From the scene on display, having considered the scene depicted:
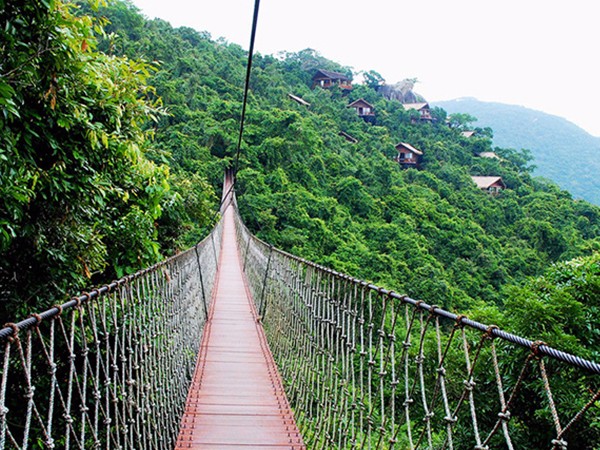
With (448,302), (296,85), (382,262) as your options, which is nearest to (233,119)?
(382,262)

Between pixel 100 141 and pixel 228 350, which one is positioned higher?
pixel 100 141

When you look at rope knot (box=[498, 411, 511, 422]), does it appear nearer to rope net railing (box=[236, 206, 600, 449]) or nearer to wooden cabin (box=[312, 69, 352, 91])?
rope net railing (box=[236, 206, 600, 449])

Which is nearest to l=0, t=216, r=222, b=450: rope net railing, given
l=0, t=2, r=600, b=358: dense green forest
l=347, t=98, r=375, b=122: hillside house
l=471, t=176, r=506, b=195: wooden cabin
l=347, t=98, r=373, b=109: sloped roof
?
l=0, t=2, r=600, b=358: dense green forest

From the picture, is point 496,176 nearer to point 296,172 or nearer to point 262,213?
point 296,172

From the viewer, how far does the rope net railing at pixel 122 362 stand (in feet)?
2.90

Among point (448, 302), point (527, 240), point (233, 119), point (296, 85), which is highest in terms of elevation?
point (296, 85)

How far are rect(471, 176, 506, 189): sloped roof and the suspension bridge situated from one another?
73.8 ft

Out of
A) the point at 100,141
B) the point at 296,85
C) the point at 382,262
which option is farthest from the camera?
the point at 296,85

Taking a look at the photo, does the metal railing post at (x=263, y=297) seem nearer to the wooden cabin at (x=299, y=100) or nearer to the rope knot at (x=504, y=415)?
the rope knot at (x=504, y=415)

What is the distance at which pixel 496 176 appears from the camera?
25.8 metres

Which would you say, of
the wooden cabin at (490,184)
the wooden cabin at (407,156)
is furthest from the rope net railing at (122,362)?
the wooden cabin at (407,156)

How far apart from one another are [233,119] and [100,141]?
17.0 m

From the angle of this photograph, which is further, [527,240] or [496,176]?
[496,176]

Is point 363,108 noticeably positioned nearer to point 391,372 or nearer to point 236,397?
point 236,397
